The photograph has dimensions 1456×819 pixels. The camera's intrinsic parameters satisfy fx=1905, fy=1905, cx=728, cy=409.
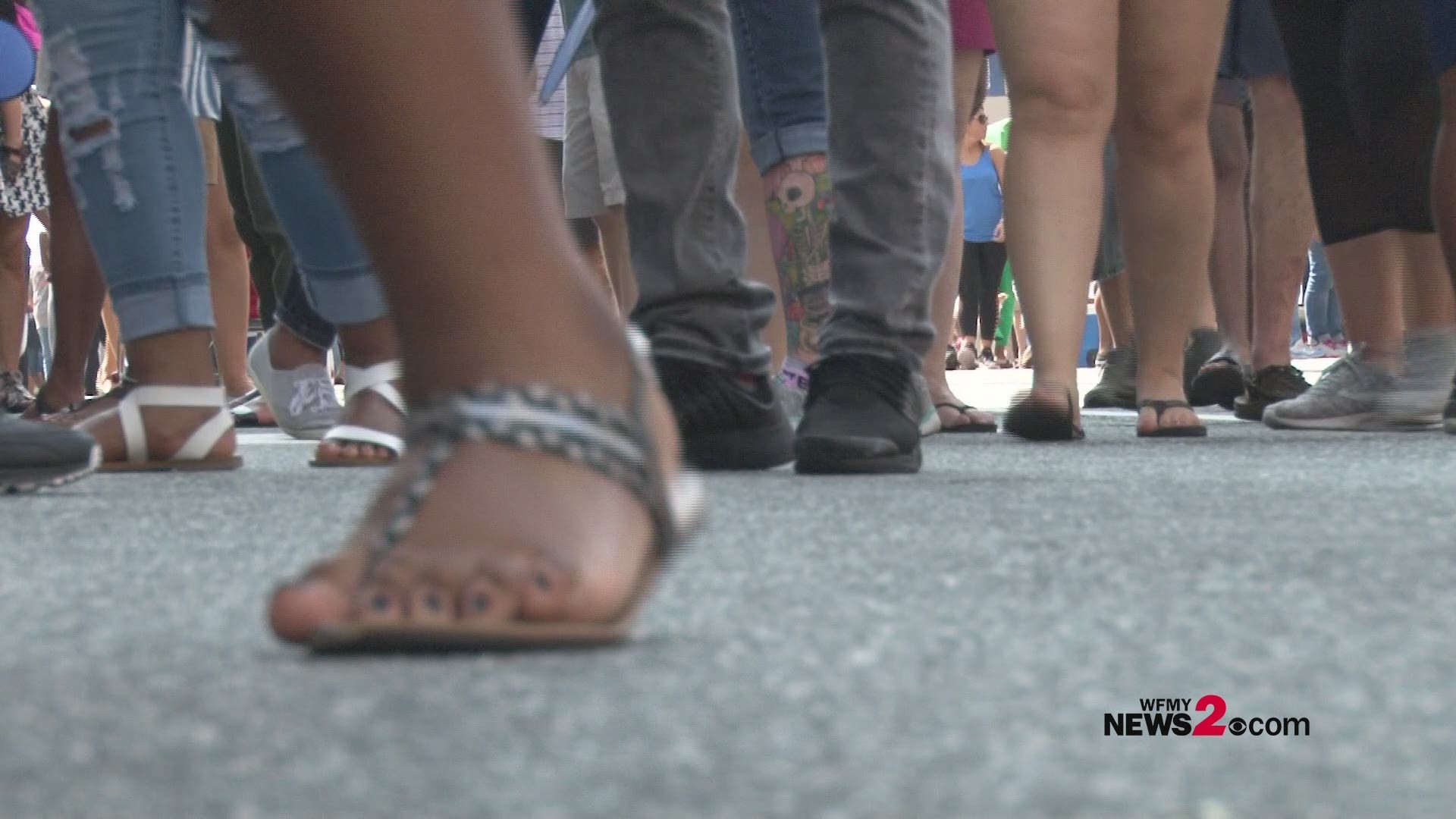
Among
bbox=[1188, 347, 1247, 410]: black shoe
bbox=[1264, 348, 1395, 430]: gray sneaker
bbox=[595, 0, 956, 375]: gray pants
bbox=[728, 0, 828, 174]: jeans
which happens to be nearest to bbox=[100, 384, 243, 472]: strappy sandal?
bbox=[595, 0, 956, 375]: gray pants

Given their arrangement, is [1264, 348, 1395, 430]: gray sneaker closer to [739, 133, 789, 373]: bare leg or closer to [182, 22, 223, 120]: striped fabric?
[739, 133, 789, 373]: bare leg

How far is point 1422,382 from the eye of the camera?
265 cm

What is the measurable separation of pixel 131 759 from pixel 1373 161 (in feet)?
7.94

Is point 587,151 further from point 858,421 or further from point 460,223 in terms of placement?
point 460,223

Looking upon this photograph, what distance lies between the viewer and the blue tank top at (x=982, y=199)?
7.88 m

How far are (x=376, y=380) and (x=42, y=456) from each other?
21.0 inches

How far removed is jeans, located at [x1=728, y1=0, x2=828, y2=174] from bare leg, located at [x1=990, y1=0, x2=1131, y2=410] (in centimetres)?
29

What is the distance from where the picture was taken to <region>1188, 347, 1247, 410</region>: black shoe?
3.55 metres

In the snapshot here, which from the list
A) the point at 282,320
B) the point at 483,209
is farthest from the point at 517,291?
the point at 282,320

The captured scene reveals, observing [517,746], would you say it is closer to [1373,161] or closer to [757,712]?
[757,712]

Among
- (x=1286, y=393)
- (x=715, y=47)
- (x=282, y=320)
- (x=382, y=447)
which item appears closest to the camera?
(x=715, y=47)

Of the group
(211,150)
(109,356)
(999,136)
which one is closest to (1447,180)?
(211,150)

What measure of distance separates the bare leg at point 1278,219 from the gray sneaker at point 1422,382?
2.05 ft

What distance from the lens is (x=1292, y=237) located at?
340 cm
